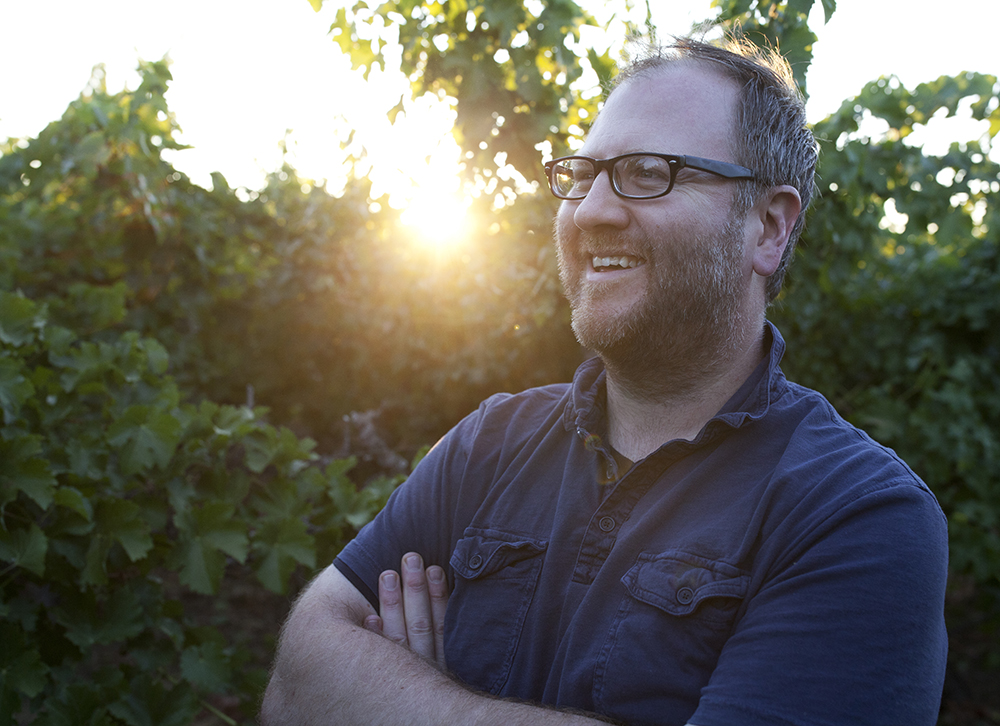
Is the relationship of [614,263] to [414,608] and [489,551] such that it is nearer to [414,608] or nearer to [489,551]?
[489,551]

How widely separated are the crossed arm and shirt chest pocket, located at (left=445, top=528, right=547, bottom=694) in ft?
0.23

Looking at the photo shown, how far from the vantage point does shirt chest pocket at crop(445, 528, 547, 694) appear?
1323 mm

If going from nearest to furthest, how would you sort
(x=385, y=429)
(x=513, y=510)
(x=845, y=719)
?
(x=845, y=719) → (x=513, y=510) → (x=385, y=429)

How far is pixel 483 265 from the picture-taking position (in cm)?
316

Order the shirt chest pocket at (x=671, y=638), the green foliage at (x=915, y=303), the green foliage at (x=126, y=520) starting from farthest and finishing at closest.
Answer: the green foliage at (x=915, y=303) → the green foliage at (x=126, y=520) → the shirt chest pocket at (x=671, y=638)

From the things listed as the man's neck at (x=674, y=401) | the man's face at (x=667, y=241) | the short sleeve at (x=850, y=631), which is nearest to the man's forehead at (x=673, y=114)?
the man's face at (x=667, y=241)

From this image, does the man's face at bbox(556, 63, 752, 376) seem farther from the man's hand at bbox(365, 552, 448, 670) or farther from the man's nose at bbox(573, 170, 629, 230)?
the man's hand at bbox(365, 552, 448, 670)

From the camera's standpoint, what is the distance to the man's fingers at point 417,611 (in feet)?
4.79

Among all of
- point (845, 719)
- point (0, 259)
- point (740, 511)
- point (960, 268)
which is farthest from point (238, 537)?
point (960, 268)

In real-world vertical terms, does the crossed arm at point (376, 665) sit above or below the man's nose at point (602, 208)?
below

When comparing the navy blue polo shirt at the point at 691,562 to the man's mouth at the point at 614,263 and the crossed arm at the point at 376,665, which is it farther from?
the man's mouth at the point at 614,263

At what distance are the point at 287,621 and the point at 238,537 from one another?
24.2 inches

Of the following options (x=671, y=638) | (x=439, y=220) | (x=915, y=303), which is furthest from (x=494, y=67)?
(x=915, y=303)

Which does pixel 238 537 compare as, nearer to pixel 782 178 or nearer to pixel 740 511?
pixel 740 511
